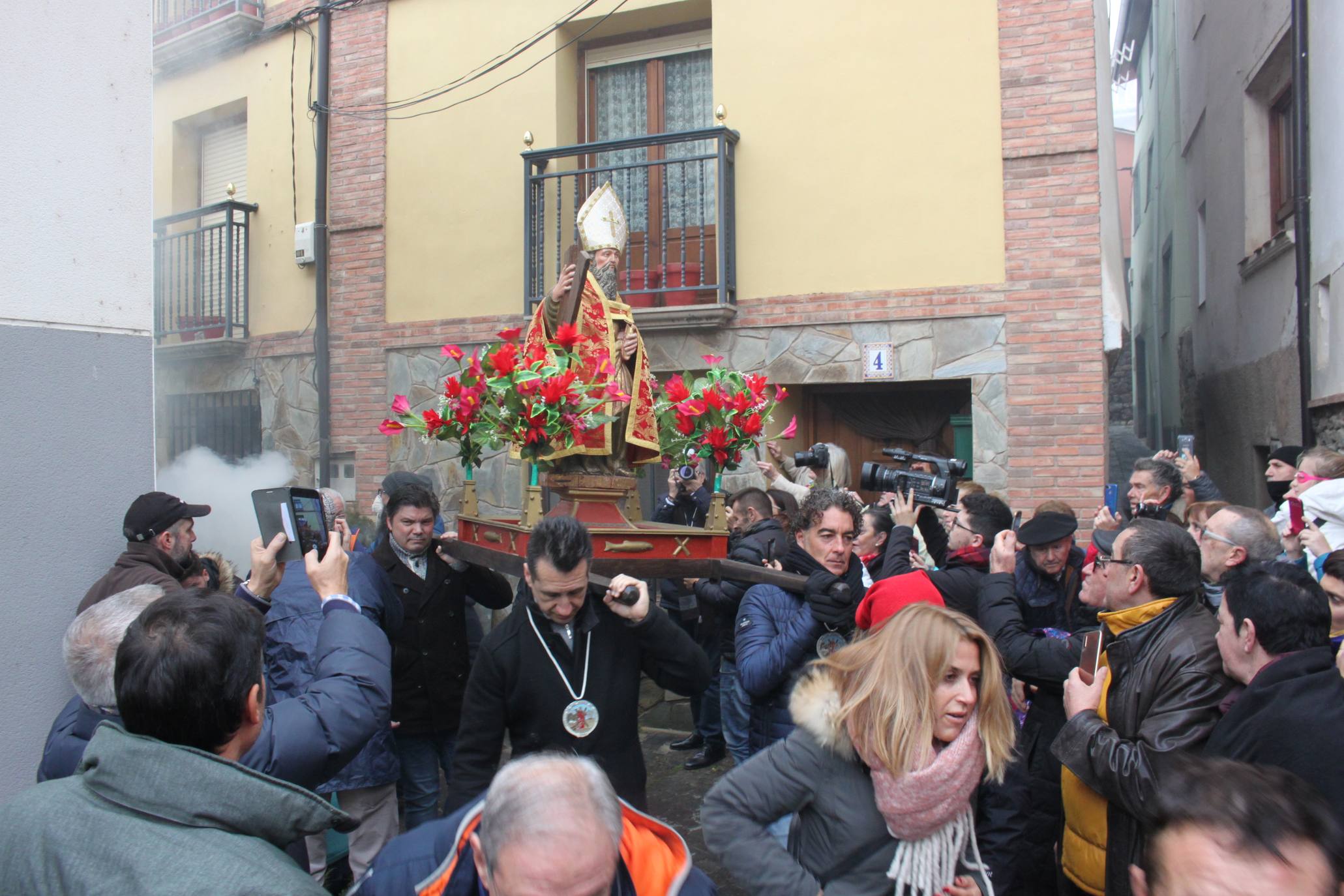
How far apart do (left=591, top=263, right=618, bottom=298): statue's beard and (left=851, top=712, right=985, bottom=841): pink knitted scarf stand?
2872mm

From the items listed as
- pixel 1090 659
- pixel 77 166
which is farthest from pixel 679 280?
pixel 1090 659

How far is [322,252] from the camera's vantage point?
932 cm

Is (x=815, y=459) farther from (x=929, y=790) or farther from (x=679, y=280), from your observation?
(x=929, y=790)

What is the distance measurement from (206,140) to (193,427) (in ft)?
9.81

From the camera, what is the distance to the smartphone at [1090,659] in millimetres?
2656

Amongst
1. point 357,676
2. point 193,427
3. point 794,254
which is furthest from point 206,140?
point 357,676

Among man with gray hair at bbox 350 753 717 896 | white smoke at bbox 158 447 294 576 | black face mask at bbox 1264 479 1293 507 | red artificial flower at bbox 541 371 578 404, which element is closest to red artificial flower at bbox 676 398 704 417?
red artificial flower at bbox 541 371 578 404

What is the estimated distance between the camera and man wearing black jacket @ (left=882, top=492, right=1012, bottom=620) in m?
3.83

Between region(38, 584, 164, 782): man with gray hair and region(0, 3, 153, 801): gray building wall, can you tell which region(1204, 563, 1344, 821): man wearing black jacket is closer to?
region(38, 584, 164, 782): man with gray hair

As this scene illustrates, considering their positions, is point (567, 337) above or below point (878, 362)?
below

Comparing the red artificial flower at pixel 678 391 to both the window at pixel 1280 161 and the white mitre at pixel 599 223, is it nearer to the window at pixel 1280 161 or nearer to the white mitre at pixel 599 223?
the white mitre at pixel 599 223

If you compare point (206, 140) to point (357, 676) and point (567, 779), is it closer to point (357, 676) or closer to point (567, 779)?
point (357, 676)

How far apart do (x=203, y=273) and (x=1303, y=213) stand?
30.8ft

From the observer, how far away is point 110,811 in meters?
1.57
